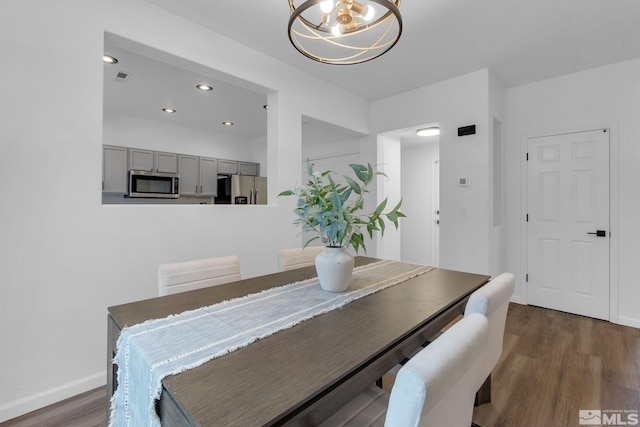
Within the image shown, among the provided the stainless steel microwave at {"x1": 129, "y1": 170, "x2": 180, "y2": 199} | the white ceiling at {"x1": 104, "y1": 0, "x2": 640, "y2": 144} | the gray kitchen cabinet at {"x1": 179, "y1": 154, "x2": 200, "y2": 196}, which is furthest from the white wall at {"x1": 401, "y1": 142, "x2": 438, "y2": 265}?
the stainless steel microwave at {"x1": 129, "y1": 170, "x2": 180, "y2": 199}

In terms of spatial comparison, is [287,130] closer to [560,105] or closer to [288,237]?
[288,237]

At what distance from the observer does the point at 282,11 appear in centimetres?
225

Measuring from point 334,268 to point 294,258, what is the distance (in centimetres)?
78

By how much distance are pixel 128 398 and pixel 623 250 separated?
420 centimetres

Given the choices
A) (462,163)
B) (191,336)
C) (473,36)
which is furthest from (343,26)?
(462,163)

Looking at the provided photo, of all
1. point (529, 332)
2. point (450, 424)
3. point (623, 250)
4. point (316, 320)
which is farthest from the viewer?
point (623, 250)

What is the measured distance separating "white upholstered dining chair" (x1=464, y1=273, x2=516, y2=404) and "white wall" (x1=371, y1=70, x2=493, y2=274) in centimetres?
→ 205

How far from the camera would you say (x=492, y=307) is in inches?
44.1

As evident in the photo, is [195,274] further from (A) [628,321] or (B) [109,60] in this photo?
(A) [628,321]

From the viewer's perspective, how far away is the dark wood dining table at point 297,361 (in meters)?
0.68

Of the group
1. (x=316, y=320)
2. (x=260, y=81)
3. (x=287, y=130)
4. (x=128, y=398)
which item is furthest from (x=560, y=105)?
(x=128, y=398)

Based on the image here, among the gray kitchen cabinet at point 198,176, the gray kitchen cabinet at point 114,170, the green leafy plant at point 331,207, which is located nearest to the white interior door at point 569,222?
the green leafy plant at point 331,207

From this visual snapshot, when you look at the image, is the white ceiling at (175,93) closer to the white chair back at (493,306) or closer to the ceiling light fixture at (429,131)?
the ceiling light fixture at (429,131)

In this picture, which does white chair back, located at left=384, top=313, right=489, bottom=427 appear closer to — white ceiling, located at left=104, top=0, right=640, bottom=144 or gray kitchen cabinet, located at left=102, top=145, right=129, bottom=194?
white ceiling, located at left=104, top=0, right=640, bottom=144
